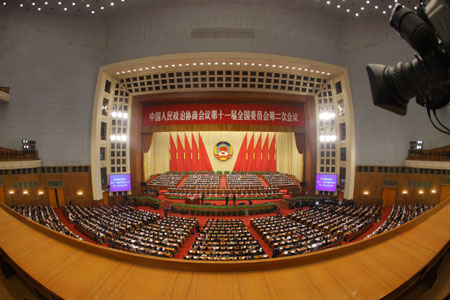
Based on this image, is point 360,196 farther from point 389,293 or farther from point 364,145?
point 389,293

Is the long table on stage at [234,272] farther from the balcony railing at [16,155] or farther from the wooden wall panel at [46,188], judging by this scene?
the balcony railing at [16,155]

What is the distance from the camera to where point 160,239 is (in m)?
9.22

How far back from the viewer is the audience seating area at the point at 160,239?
808 cm

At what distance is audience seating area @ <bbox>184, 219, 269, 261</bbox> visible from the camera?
7395 millimetres

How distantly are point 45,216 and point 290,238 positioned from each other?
47.3 ft

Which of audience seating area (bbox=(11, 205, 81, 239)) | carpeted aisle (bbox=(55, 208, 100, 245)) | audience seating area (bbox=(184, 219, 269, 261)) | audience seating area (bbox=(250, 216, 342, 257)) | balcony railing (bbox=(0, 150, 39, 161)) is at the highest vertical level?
balcony railing (bbox=(0, 150, 39, 161))

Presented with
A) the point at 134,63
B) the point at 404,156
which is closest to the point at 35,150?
the point at 134,63

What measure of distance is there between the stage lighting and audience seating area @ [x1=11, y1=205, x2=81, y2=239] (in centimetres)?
1182

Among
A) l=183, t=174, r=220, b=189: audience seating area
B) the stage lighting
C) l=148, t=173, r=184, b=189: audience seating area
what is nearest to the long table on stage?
the stage lighting

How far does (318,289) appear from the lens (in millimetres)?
1393

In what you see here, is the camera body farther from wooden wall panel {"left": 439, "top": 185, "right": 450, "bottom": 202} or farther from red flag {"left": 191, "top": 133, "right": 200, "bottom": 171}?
red flag {"left": 191, "top": 133, "right": 200, "bottom": 171}

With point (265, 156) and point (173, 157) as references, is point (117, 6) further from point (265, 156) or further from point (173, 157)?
point (265, 156)

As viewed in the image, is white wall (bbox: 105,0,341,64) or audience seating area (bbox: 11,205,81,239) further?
white wall (bbox: 105,0,341,64)

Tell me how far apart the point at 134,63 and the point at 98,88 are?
3904 mm
